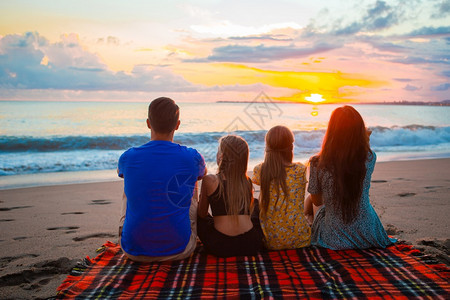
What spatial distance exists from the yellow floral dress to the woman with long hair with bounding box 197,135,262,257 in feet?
0.51

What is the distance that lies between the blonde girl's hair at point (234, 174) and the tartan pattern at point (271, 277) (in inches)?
19.7

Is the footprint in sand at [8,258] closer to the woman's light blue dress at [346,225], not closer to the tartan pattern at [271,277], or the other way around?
the tartan pattern at [271,277]

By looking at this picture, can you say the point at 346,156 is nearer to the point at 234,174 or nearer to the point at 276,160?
the point at 276,160

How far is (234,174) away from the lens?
10.5ft

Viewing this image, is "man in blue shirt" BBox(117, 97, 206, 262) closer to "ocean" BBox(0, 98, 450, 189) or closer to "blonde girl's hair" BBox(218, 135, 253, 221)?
"blonde girl's hair" BBox(218, 135, 253, 221)

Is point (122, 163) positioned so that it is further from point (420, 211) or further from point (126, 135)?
point (126, 135)

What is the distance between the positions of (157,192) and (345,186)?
1632 mm

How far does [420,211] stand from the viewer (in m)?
4.99

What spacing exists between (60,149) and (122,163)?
11536 mm

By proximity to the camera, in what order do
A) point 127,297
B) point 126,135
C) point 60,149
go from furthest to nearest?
point 126,135, point 60,149, point 127,297

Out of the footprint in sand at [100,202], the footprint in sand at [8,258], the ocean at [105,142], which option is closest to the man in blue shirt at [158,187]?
the footprint in sand at [8,258]

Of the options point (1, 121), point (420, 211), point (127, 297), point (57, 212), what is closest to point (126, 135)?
point (1, 121)

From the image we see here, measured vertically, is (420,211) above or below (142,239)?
below

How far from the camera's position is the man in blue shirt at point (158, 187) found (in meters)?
2.90
